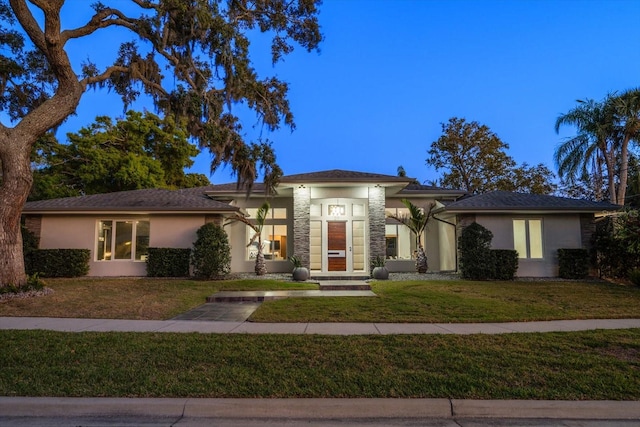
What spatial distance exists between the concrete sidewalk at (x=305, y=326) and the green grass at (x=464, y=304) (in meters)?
0.33

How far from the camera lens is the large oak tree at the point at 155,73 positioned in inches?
385

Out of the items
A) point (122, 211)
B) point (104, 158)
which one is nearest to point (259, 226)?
point (122, 211)

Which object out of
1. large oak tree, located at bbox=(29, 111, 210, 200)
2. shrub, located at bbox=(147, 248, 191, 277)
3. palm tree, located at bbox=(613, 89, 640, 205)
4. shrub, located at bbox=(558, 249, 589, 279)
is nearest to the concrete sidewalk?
shrub, located at bbox=(147, 248, 191, 277)

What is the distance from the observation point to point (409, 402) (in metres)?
3.47

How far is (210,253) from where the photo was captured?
41.6ft

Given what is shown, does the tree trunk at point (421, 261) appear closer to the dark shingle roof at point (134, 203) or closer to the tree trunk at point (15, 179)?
the dark shingle roof at point (134, 203)

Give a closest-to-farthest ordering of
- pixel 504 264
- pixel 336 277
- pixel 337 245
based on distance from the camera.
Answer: pixel 504 264 < pixel 336 277 < pixel 337 245

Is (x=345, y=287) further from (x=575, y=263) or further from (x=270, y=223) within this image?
(x=575, y=263)

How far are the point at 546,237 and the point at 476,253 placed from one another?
3191 millimetres

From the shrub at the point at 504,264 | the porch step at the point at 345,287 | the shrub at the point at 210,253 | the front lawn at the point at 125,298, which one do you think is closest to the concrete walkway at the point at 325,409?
the front lawn at the point at 125,298

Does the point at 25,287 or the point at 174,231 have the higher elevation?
the point at 174,231

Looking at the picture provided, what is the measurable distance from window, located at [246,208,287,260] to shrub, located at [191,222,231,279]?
7.94 ft

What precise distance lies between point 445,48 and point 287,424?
35.0m

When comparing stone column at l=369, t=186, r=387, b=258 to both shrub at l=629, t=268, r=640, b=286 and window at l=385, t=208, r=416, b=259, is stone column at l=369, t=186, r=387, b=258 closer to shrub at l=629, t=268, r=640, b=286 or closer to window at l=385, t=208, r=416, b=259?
window at l=385, t=208, r=416, b=259
